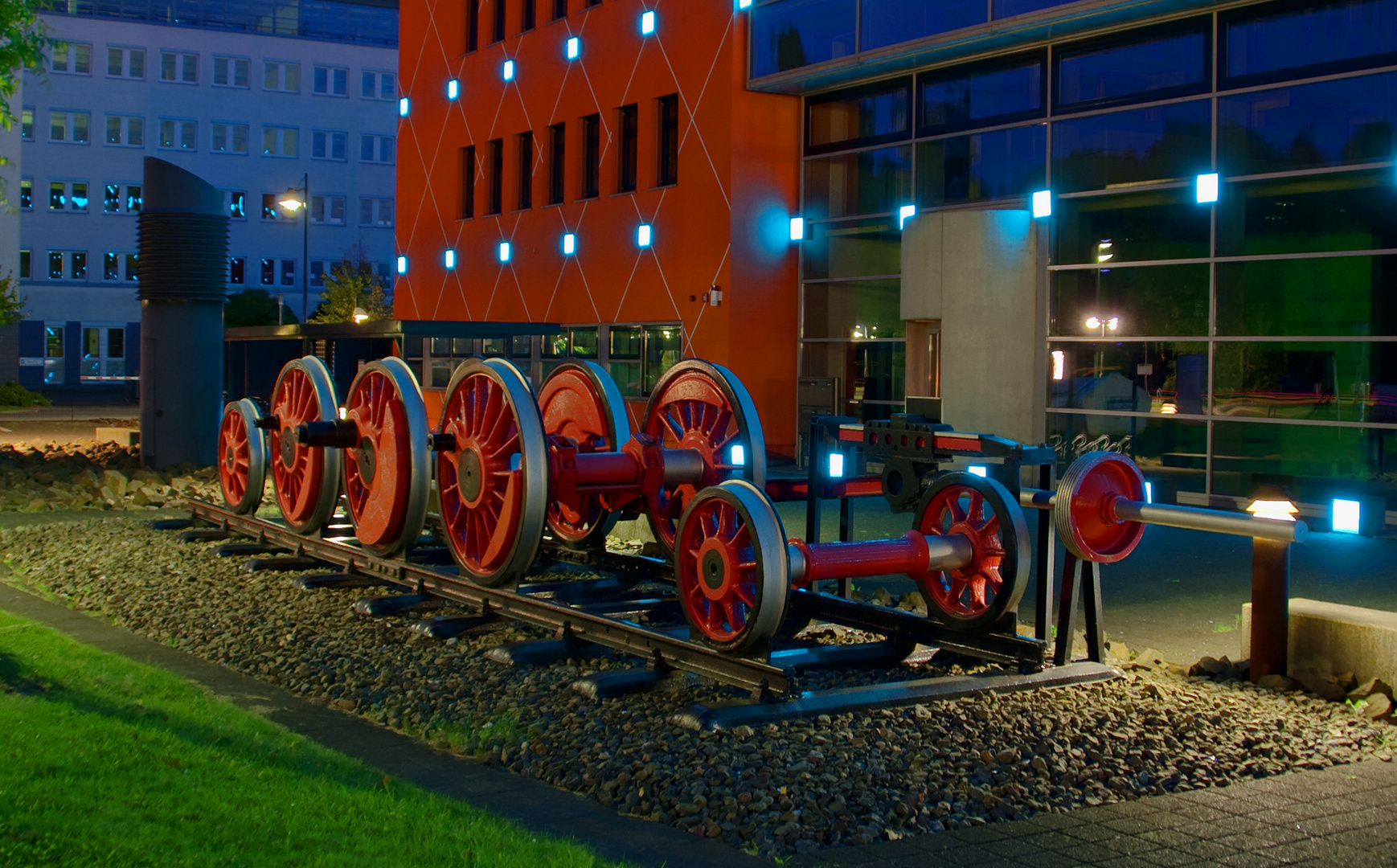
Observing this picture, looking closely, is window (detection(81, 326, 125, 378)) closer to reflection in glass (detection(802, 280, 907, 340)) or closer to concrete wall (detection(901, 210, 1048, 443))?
reflection in glass (detection(802, 280, 907, 340))

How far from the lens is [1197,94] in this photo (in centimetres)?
1678

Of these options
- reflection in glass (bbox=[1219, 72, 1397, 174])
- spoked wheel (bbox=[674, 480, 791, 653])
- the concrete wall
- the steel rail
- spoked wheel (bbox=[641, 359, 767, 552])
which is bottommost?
the steel rail

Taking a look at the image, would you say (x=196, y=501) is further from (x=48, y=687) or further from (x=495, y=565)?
(x=48, y=687)

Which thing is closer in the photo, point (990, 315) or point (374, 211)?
point (990, 315)

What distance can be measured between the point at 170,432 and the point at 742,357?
878cm

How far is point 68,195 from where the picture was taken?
62.9 meters

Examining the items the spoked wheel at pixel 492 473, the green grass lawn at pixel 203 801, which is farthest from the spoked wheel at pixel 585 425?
the green grass lawn at pixel 203 801

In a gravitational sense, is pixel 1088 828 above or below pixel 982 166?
below

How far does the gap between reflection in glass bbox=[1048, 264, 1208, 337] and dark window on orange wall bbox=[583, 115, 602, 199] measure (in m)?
10.5

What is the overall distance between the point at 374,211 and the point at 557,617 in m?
63.9

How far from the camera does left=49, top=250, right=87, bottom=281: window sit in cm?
6300

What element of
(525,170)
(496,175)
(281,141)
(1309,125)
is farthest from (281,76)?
(1309,125)

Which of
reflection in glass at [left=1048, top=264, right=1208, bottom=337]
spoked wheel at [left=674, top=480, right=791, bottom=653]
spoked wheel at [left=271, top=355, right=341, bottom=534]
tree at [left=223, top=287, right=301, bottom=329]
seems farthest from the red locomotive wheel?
tree at [left=223, top=287, right=301, bottom=329]

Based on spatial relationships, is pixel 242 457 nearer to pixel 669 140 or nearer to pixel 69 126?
pixel 669 140
